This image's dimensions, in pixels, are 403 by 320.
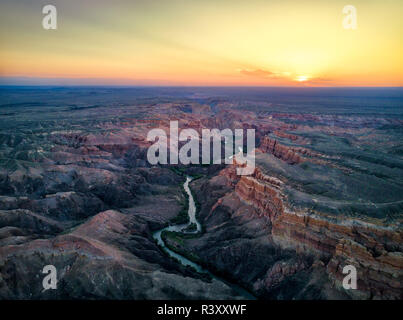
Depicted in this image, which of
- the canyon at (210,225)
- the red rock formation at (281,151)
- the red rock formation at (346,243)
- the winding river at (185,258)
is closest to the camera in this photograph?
the red rock formation at (346,243)

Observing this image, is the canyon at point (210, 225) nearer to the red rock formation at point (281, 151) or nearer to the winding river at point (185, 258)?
the red rock formation at point (281, 151)

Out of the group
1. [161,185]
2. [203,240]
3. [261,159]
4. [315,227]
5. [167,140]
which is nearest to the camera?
[315,227]

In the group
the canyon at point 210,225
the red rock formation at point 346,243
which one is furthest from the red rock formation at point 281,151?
the red rock formation at point 346,243

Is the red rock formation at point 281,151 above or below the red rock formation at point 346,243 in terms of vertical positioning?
above

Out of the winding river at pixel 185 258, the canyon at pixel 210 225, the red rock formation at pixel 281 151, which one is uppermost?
the red rock formation at pixel 281 151

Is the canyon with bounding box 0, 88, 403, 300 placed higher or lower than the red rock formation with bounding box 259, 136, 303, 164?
lower

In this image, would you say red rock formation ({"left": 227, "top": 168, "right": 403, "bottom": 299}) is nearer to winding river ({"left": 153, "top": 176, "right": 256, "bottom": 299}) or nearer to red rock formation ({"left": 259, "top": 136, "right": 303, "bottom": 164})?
winding river ({"left": 153, "top": 176, "right": 256, "bottom": 299})

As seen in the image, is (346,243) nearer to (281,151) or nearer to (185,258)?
(185,258)

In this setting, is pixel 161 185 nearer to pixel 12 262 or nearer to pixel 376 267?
pixel 12 262

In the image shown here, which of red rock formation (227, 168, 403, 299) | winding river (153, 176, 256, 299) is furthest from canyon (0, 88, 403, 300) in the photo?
winding river (153, 176, 256, 299)

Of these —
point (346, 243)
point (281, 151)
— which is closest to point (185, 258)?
point (346, 243)
